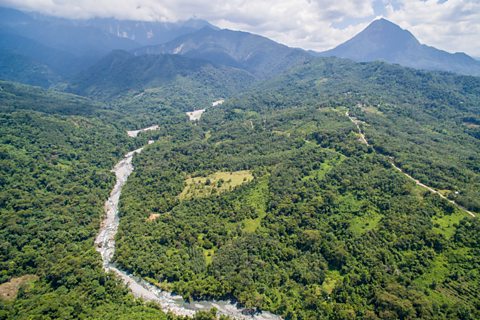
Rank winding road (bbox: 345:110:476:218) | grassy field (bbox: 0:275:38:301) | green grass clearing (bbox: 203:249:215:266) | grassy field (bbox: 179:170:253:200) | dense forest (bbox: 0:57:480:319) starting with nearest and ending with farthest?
dense forest (bbox: 0:57:480:319)
grassy field (bbox: 0:275:38:301)
green grass clearing (bbox: 203:249:215:266)
winding road (bbox: 345:110:476:218)
grassy field (bbox: 179:170:253:200)

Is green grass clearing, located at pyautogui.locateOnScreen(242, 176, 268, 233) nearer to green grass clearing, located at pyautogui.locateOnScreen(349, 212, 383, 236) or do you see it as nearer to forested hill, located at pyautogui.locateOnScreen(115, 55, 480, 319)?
forested hill, located at pyautogui.locateOnScreen(115, 55, 480, 319)

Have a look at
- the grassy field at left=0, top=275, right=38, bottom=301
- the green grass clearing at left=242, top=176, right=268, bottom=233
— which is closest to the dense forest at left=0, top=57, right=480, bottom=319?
the green grass clearing at left=242, top=176, right=268, bottom=233

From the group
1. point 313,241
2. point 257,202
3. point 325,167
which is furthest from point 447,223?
point 257,202

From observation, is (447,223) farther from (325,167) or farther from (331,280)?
(325,167)

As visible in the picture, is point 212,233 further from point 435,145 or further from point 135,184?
point 435,145

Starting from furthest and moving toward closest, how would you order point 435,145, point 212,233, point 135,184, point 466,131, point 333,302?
point 466,131 → point 435,145 → point 135,184 → point 212,233 → point 333,302

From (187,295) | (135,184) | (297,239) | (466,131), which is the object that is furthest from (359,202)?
(466,131)
